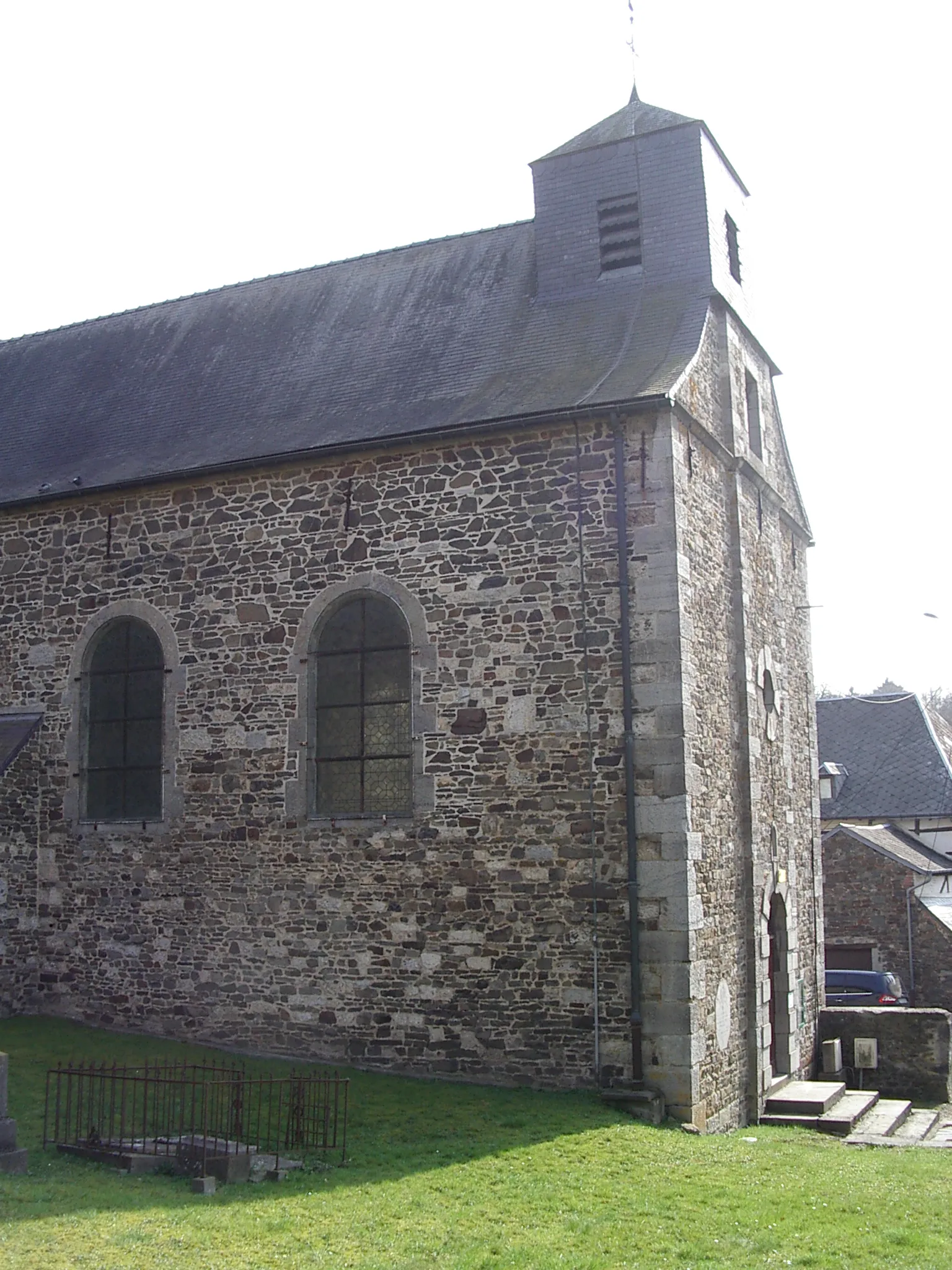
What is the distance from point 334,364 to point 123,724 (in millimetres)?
4898

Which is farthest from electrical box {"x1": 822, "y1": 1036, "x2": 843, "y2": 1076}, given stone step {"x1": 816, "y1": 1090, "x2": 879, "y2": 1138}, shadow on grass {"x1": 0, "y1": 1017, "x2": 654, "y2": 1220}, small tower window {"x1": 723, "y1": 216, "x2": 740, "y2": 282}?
small tower window {"x1": 723, "y1": 216, "x2": 740, "y2": 282}

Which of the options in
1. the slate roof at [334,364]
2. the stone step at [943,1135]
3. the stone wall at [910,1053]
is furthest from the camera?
the stone wall at [910,1053]

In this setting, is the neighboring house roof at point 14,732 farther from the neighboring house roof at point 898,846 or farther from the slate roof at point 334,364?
the neighboring house roof at point 898,846

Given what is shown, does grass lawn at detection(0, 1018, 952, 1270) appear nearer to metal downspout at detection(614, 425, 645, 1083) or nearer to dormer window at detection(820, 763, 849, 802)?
metal downspout at detection(614, 425, 645, 1083)

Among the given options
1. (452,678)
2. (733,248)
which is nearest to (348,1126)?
(452,678)

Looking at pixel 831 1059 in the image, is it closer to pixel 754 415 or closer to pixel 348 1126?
pixel 348 1126

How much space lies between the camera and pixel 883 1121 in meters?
13.6

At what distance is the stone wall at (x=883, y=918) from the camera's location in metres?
22.8

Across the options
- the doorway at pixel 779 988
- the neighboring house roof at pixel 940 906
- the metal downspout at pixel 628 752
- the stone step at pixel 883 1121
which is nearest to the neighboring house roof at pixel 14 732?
the metal downspout at pixel 628 752

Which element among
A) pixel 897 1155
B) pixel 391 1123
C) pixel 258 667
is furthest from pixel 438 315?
pixel 897 1155

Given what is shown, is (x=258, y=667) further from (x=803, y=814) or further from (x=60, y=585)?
(x=803, y=814)

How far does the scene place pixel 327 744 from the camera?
13.6 m

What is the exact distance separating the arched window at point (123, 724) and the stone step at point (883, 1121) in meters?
7.86

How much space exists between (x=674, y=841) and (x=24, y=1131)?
5.82m
